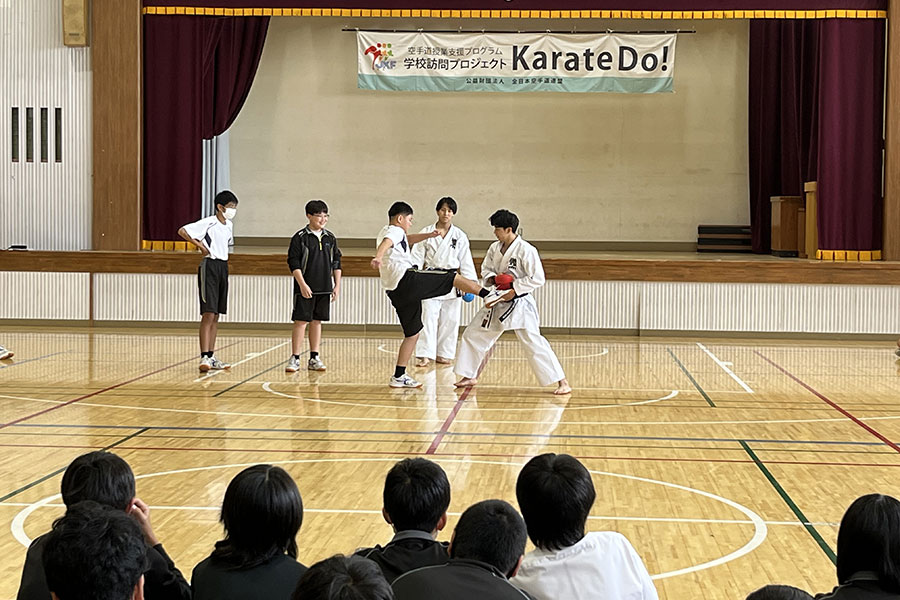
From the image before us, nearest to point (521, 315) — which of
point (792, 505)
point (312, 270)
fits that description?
point (312, 270)

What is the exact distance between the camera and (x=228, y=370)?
31.3ft

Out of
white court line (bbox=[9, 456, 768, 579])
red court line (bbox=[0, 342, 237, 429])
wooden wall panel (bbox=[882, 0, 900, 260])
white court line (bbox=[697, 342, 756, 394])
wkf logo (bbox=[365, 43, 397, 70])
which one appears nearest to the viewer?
white court line (bbox=[9, 456, 768, 579])

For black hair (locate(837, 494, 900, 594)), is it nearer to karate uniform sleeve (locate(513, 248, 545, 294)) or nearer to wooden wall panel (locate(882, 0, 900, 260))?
karate uniform sleeve (locate(513, 248, 545, 294))

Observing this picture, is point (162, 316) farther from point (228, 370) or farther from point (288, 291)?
point (228, 370)

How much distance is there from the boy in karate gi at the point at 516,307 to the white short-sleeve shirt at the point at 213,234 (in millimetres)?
2415

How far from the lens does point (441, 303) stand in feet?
34.9

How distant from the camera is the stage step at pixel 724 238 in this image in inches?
618

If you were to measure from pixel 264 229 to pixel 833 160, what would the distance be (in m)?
7.98

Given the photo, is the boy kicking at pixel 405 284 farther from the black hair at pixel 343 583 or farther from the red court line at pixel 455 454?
the black hair at pixel 343 583

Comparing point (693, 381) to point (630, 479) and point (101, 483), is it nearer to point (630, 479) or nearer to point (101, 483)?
point (630, 479)

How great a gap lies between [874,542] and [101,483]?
1.86 meters

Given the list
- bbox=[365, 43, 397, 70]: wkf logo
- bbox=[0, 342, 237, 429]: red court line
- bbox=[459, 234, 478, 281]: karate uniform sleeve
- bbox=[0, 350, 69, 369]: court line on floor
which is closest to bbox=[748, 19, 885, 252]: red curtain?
bbox=[459, 234, 478, 281]: karate uniform sleeve

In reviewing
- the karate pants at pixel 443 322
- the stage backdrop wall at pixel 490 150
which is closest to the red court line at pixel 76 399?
the karate pants at pixel 443 322

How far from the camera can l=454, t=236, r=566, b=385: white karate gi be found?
836 centimetres
